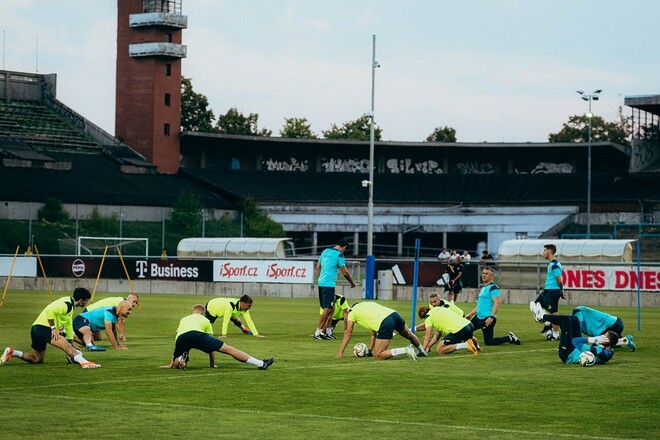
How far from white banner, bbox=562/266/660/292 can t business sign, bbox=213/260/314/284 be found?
11968 millimetres

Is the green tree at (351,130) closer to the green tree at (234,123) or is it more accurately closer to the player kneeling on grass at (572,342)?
the green tree at (234,123)

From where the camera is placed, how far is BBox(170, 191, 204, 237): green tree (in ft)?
288

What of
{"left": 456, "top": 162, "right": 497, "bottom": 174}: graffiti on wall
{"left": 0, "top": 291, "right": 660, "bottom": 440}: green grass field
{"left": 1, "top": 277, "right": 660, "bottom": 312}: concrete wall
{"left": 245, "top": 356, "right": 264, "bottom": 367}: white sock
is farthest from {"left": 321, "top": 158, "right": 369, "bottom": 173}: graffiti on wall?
{"left": 245, "top": 356, "right": 264, "bottom": 367}: white sock

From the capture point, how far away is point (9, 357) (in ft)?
70.5

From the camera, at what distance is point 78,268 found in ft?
195

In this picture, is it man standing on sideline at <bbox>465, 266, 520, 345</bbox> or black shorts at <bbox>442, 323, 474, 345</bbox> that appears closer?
black shorts at <bbox>442, 323, 474, 345</bbox>

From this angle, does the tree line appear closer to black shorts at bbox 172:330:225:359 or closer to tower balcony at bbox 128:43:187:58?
tower balcony at bbox 128:43:187:58

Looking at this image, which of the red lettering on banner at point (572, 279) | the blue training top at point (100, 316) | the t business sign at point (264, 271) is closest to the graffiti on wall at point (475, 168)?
the t business sign at point (264, 271)

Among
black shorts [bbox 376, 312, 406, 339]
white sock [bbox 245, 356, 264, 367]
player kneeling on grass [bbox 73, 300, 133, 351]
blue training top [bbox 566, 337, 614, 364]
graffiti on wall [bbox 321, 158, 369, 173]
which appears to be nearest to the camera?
white sock [bbox 245, 356, 264, 367]

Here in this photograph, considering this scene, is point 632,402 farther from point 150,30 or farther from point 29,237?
point 150,30

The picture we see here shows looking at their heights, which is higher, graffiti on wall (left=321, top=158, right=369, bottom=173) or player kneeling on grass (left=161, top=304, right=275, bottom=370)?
graffiti on wall (left=321, top=158, right=369, bottom=173)

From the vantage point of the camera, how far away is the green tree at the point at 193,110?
13338 centimetres

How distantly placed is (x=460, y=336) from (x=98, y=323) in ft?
23.6

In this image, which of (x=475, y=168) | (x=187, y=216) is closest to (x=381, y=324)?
(x=187, y=216)
